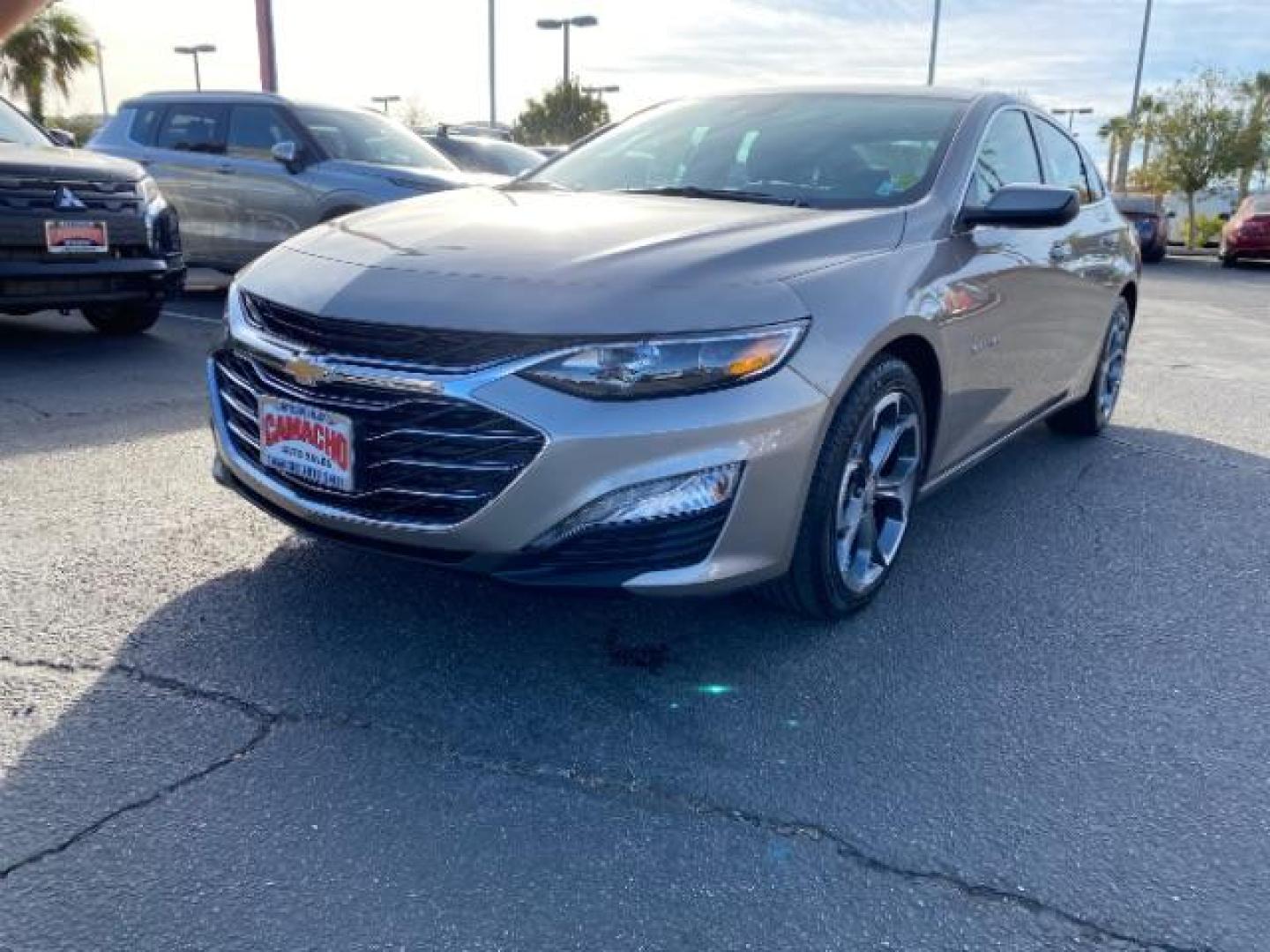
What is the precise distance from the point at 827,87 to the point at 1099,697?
8.26ft

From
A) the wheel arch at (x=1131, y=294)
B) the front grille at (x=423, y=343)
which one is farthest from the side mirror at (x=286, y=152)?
the front grille at (x=423, y=343)

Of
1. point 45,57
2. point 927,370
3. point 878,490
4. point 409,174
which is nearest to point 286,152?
point 409,174

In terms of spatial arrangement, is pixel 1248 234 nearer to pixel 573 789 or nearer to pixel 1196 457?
pixel 1196 457

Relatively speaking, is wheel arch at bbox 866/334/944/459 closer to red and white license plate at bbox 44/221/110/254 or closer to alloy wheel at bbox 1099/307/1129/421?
alloy wheel at bbox 1099/307/1129/421

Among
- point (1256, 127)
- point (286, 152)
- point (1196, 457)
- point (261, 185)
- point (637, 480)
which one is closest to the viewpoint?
point (637, 480)

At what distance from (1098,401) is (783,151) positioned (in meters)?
2.53

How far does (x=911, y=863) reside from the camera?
2061 mm

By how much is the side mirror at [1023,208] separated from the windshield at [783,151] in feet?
0.66

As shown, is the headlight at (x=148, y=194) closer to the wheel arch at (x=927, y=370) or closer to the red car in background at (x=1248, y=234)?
the wheel arch at (x=927, y=370)

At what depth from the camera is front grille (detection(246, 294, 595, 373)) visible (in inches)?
93.8

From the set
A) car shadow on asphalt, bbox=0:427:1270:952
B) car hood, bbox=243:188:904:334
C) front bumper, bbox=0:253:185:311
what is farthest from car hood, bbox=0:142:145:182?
Result: car shadow on asphalt, bbox=0:427:1270:952

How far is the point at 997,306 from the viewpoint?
11.7 feet

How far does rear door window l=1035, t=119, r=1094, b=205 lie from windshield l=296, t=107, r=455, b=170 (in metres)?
5.13

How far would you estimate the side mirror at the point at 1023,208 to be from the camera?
336cm
